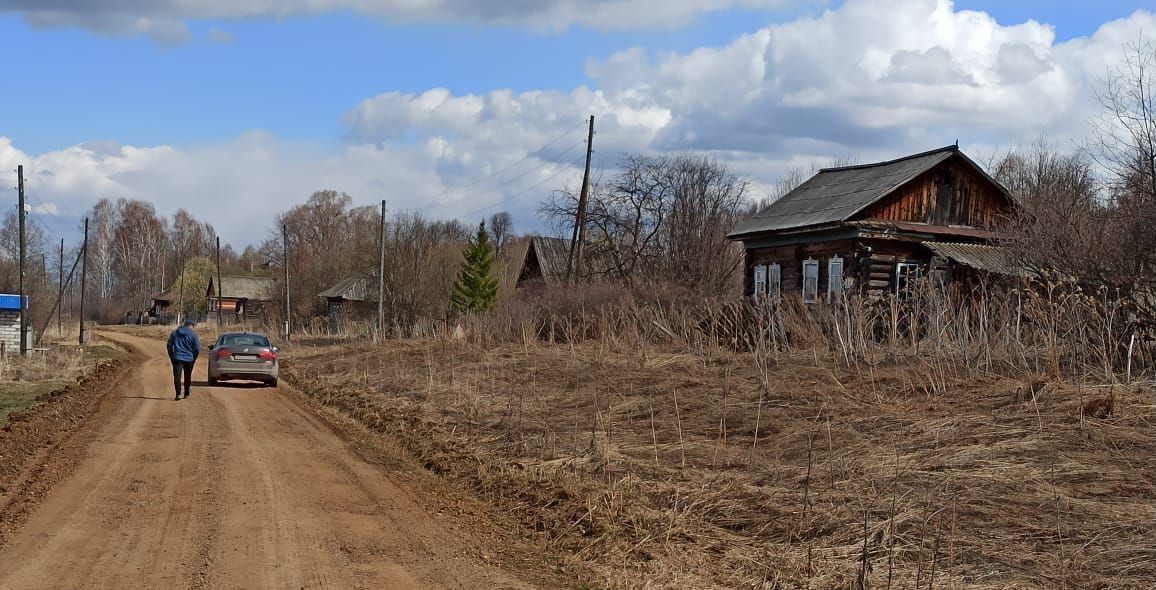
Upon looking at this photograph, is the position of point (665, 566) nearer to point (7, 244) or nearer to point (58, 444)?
point (58, 444)

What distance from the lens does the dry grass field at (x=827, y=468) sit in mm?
7598

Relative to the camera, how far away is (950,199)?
32.0 m

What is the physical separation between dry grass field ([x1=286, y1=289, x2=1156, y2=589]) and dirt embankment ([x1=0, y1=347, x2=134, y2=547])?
4.50 metres

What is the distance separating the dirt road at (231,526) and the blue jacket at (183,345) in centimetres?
609

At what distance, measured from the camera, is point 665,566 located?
26.1ft

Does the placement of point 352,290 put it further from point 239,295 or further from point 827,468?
point 827,468

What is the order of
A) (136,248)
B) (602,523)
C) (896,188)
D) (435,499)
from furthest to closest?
(136,248) → (896,188) → (435,499) → (602,523)

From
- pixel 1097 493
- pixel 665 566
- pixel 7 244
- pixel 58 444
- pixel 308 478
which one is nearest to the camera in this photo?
pixel 665 566

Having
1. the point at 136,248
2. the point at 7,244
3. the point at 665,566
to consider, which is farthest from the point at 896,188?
the point at 136,248

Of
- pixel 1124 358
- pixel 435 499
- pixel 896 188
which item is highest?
pixel 896 188

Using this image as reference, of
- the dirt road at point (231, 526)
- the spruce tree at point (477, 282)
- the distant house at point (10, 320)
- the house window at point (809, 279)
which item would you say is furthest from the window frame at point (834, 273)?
the distant house at point (10, 320)

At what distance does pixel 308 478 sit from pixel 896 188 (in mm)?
22985

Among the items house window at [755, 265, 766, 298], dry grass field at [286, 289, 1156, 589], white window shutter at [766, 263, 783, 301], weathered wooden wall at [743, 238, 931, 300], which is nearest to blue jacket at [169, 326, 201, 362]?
dry grass field at [286, 289, 1156, 589]

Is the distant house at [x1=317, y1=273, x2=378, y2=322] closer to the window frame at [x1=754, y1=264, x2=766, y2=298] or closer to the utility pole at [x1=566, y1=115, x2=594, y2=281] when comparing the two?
the utility pole at [x1=566, y1=115, x2=594, y2=281]
